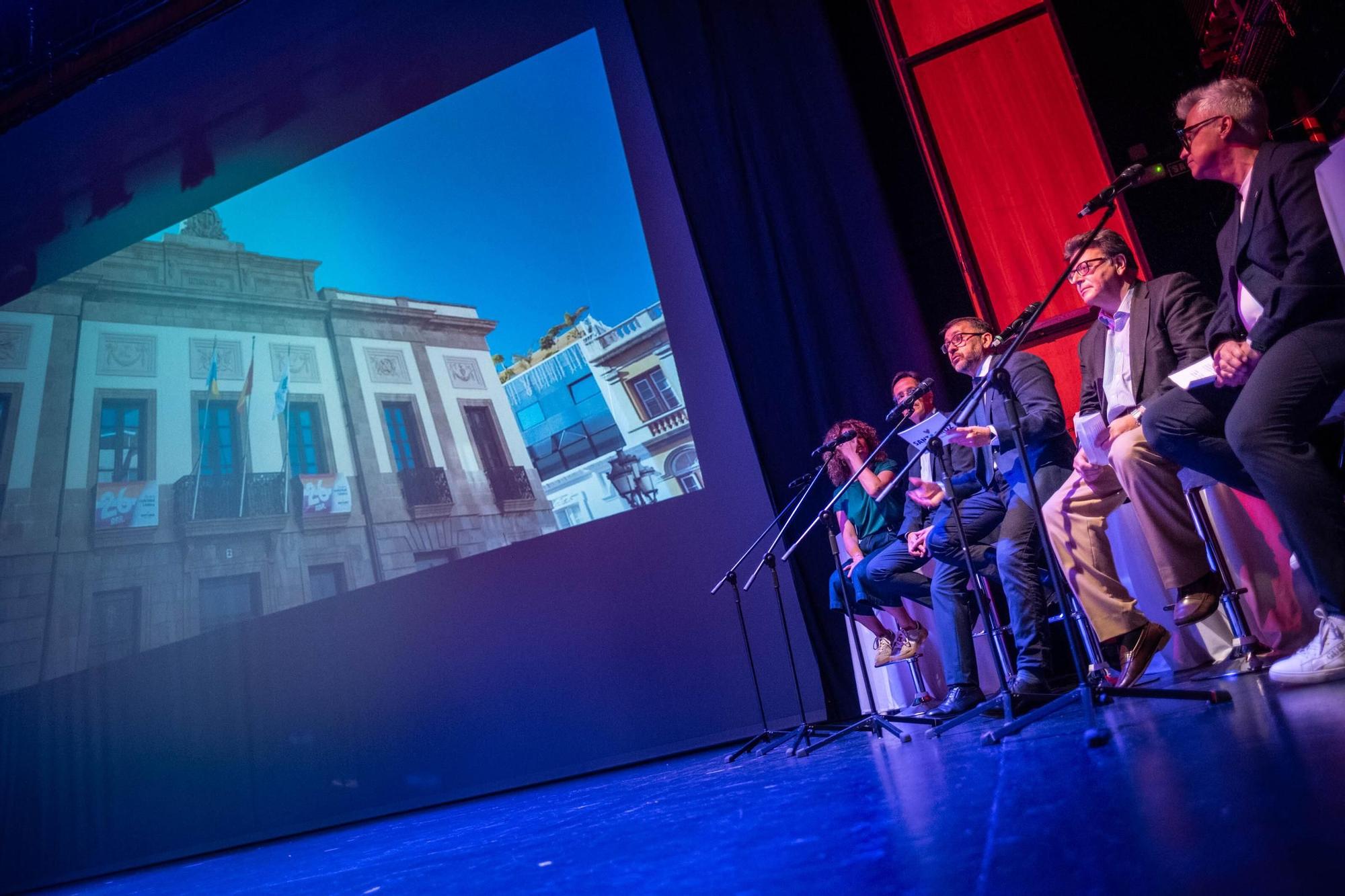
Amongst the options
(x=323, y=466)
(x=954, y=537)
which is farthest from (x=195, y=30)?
(x=954, y=537)

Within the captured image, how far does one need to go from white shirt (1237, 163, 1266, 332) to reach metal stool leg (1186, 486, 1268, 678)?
2.14 ft

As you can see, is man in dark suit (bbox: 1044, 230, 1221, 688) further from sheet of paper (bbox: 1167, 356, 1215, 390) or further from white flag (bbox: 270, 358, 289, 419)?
white flag (bbox: 270, 358, 289, 419)

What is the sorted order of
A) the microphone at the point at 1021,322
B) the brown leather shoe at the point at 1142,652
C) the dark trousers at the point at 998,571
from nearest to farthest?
the microphone at the point at 1021,322, the brown leather shoe at the point at 1142,652, the dark trousers at the point at 998,571

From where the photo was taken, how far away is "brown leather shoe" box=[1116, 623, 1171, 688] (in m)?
2.28

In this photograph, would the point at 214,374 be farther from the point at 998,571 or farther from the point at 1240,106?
the point at 1240,106

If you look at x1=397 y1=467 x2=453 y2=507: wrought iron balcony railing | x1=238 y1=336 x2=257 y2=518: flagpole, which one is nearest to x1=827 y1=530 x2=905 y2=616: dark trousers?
x1=397 y1=467 x2=453 y2=507: wrought iron balcony railing

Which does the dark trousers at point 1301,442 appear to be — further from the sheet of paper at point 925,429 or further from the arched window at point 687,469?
the arched window at point 687,469

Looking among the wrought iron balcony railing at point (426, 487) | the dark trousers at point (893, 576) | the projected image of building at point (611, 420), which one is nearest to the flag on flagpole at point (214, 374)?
the wrought iron balcony railing at point (426, 487)

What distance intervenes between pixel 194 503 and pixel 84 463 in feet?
3.27

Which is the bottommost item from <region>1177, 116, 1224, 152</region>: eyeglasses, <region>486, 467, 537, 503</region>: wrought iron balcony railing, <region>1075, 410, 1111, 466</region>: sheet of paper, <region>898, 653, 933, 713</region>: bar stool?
<region>898, 653, 933, 713</region>: bar stool

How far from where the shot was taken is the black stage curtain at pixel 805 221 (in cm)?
399

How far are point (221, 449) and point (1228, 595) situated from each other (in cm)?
570

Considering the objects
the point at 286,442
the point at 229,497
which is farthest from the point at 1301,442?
the point at 229,497

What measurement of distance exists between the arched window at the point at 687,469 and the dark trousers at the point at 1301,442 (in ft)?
9.17
